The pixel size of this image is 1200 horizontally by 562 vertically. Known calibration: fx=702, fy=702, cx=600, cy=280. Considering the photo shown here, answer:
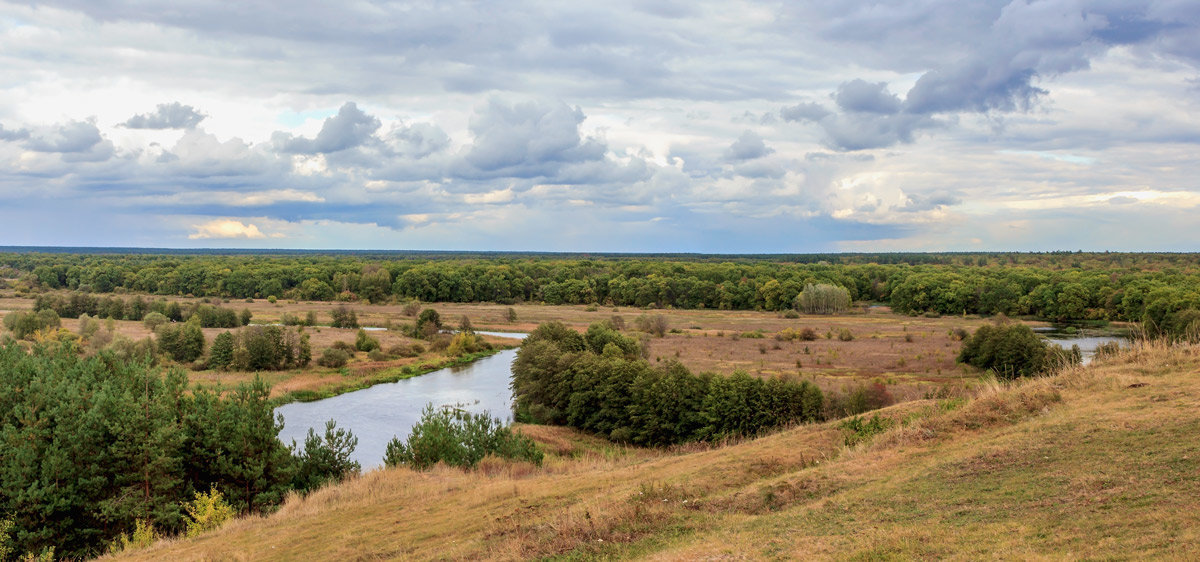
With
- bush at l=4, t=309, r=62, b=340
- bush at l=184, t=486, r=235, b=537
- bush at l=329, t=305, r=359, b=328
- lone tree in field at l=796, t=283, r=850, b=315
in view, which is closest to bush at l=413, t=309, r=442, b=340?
bush at l=329, t=305, r=359, b=328

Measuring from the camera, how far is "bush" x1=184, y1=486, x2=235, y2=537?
19016 millimetres

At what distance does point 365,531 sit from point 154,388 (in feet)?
50.0

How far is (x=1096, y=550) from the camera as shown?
8094 mm

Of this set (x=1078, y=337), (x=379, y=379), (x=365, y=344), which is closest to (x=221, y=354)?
(x=365, y=344)

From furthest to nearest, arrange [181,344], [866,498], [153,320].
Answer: [153,320] < [181,344] < [866,498]

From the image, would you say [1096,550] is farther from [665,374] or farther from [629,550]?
[665,374]

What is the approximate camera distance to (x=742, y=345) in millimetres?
72188

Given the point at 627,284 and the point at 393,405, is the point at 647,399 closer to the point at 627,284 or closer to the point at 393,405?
the point at 393,405

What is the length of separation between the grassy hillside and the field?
14416 mm

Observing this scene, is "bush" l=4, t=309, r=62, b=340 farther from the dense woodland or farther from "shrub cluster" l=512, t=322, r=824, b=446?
"shrub cluster" l=512, t=322, r=824, b=446

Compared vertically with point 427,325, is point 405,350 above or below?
below

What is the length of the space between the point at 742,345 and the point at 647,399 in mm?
35113

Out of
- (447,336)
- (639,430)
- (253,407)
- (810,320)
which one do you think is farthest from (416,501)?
(810,320)

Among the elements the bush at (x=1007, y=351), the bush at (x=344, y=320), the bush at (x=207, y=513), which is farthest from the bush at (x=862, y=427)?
the bush at (x=344, y=320)
